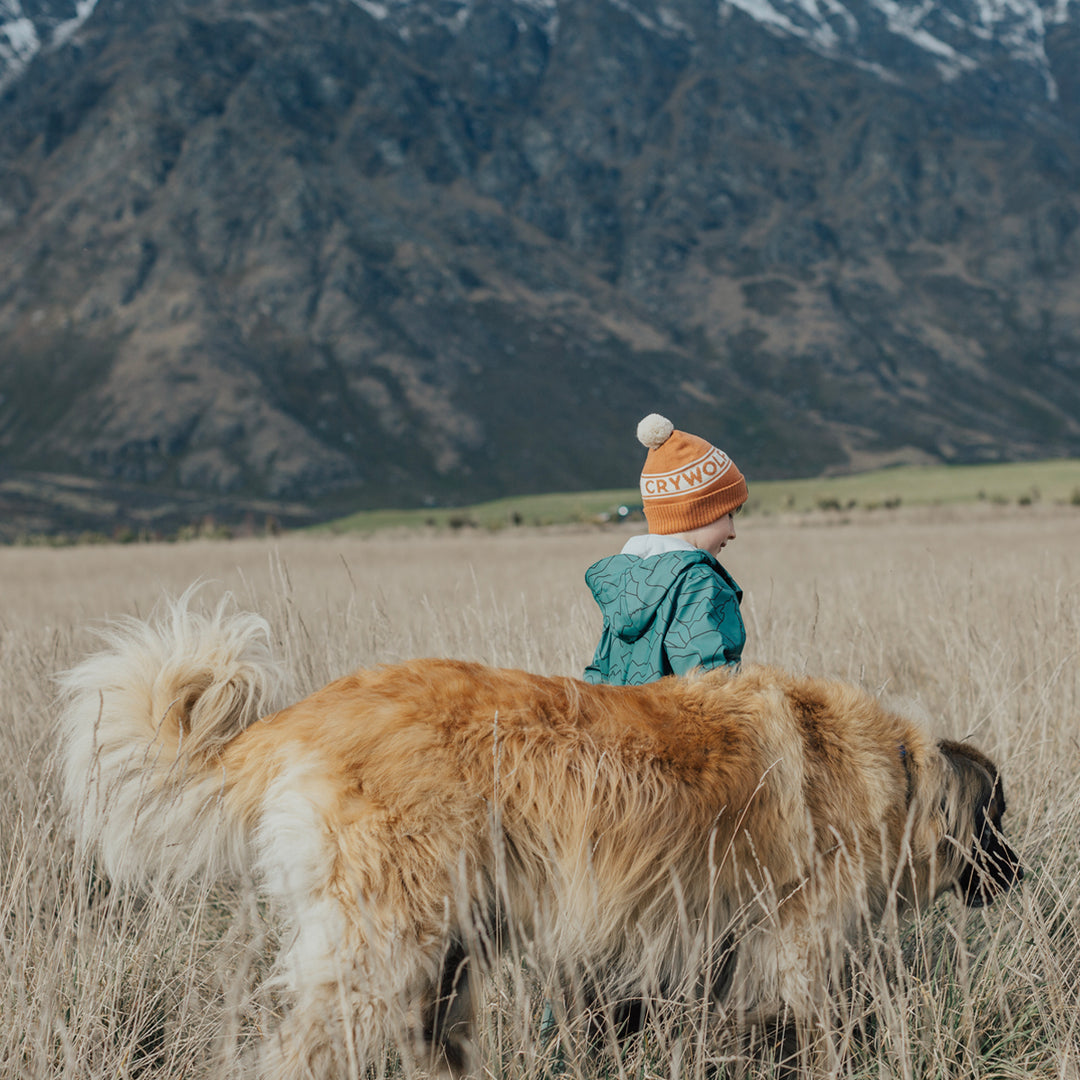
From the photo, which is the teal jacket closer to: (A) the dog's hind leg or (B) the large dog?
(B) the large dog

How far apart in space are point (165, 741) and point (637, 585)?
4.84 feet

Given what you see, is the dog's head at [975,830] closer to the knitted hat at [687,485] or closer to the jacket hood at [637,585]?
the jacket hood at [637,585]

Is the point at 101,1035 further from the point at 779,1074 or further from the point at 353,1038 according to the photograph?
the point at 779,1074

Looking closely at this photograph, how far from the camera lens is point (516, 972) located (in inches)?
76.2

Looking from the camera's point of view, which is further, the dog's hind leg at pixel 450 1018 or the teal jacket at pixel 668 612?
the teal jacket at pixel 668 612

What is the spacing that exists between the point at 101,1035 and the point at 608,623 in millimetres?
1873

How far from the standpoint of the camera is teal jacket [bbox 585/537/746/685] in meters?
2.78

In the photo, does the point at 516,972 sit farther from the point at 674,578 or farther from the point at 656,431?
the point at 656,431

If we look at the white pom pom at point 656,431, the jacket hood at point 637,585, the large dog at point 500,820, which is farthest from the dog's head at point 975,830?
the white pom pom at point 656,431

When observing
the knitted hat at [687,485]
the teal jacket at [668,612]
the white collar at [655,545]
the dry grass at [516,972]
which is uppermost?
the knitted hat at [687,485]

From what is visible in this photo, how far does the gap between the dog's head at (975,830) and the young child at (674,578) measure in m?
0.68

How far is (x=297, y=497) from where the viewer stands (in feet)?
457

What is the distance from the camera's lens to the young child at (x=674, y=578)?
2.82m

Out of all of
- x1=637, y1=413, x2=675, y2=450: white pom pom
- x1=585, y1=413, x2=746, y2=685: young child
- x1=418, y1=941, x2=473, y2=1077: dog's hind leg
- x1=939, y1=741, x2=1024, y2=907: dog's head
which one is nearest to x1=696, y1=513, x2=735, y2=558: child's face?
x1=585, y1=413, x2=746, y2=685: young child
